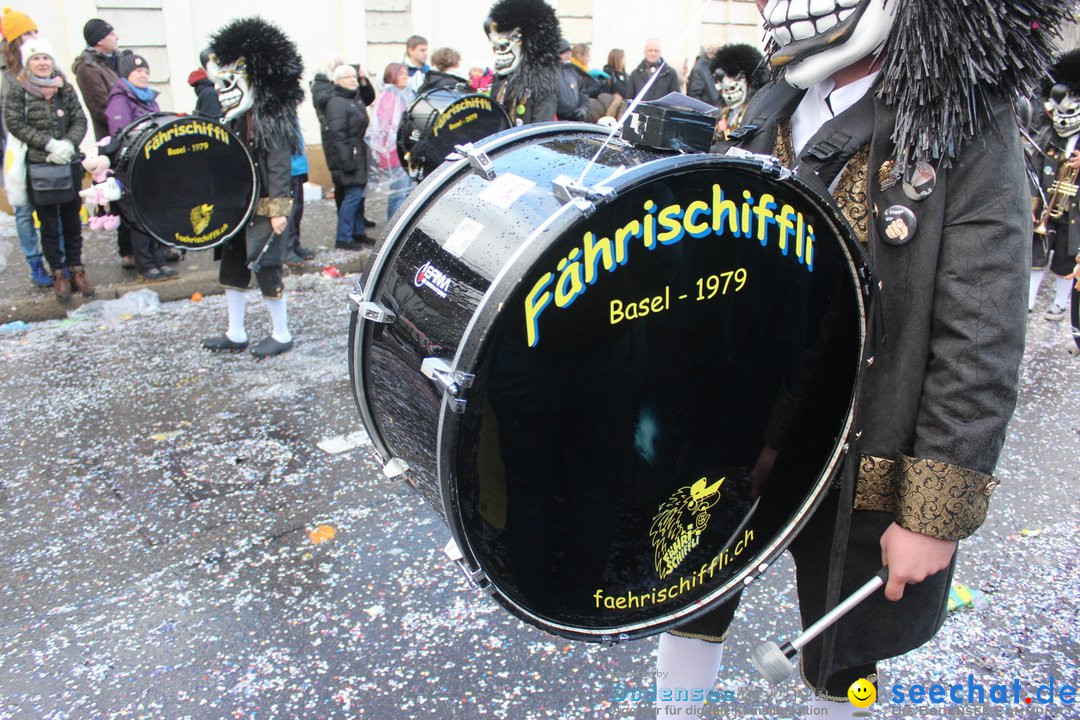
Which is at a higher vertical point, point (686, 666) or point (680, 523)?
point (680, 523)

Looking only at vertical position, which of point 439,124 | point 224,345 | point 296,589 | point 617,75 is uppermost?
point 617,75

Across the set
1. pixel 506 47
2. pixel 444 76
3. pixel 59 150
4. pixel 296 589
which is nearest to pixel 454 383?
pixel 296 589

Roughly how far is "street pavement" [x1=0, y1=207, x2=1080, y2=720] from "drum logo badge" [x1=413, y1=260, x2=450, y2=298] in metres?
1.55

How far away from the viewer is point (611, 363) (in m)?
1.51

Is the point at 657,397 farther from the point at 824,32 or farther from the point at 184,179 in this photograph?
the point at 184,179

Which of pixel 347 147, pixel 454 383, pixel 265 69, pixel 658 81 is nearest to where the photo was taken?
pixel 454 383

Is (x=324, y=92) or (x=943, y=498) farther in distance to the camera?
(x=324, y=92)

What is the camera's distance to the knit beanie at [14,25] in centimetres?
613

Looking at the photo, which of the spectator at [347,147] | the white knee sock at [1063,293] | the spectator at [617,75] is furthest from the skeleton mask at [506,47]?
the white knee sock at [1063,293]

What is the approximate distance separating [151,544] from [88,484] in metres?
0.73

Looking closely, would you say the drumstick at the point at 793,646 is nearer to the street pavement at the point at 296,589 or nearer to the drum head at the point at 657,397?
the drum head at the point at 657,397

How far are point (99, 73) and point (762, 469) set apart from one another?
7695mm

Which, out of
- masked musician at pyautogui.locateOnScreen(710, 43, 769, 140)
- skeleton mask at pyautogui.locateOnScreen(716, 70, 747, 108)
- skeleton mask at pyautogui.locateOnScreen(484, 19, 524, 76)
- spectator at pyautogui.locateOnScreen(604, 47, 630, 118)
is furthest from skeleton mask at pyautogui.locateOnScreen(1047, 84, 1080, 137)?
spectator at pyautogui.locateOnScreen(604, 47, 630, 118)

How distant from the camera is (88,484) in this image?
400 centimetres
